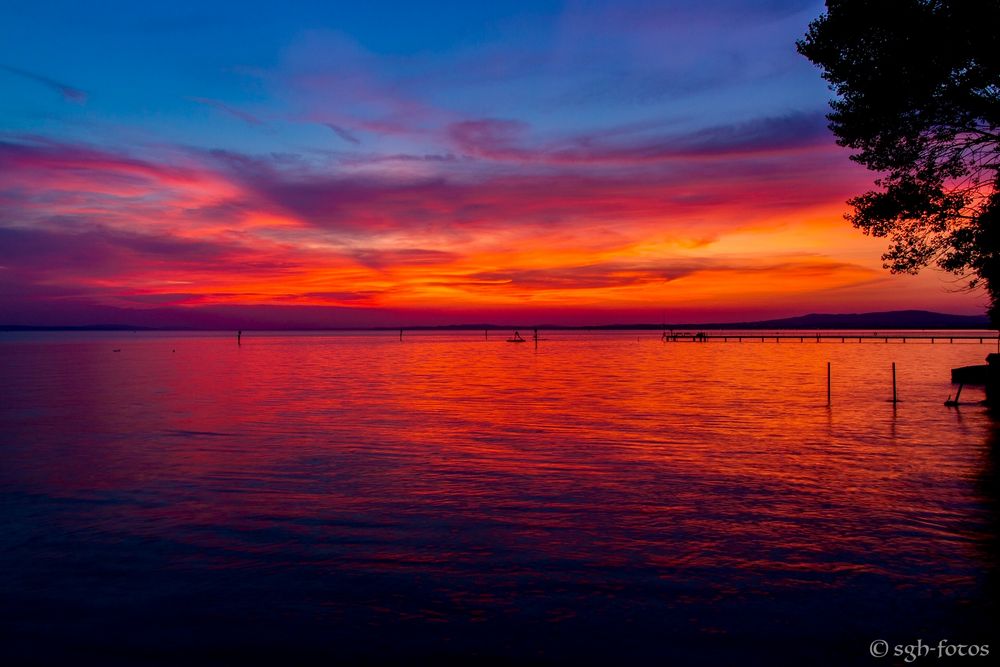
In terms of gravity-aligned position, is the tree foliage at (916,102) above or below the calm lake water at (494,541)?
above

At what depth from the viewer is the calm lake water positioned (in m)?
8.16

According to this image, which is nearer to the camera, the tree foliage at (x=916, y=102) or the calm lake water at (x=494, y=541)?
the calm lake water at (x=494, y=541)

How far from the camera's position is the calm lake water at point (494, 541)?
8164 mm

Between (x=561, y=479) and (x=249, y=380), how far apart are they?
3883cm

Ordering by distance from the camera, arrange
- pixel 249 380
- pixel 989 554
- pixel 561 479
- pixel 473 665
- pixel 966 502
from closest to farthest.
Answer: pixel 473 665 < pixel 989 554 < pixel 966 502 < pixel 561 479 < pixel 249 380

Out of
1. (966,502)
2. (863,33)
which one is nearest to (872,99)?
(863,33)

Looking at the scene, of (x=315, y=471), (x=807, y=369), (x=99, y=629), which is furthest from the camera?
(x=807, y=369)

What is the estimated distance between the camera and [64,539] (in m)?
12.1

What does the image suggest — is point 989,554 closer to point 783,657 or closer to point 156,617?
point 783,657

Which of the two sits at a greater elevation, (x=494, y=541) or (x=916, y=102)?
(x=916, y=102)

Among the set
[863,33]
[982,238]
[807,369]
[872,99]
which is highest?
[863,33]

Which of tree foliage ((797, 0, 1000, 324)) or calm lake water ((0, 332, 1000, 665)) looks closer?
calm lake water ((0, 332, 1000, 665))

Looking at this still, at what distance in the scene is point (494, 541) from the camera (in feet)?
38.8

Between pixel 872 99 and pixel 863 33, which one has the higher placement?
pixel 863 33
